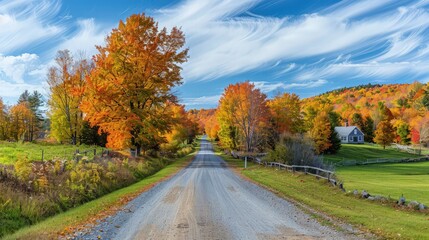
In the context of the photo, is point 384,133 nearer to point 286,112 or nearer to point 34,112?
point 286,112

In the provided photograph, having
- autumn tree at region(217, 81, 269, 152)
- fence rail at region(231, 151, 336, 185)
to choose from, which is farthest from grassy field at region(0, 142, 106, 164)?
autumn tree at region(217, 81, 269, 152)

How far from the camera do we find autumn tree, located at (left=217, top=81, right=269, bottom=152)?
161 ft

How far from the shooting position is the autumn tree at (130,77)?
2819cm

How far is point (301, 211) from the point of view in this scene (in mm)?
11969

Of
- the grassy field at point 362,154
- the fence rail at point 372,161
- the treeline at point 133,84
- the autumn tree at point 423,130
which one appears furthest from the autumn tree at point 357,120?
the treeline at point 133,84

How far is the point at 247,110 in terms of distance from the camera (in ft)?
163

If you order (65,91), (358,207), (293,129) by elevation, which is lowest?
(358,207)

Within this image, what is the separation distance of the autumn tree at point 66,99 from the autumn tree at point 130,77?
1551 centimetres

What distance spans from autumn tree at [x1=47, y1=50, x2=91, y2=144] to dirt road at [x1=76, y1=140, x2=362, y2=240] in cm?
3320

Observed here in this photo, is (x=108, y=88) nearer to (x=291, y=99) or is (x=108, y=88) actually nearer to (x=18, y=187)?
(x=18, y=187)

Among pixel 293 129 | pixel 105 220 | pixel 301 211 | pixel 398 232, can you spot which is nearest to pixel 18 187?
pixel 105 220

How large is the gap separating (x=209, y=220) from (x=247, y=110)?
40241 mm

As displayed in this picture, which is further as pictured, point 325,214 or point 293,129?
point 293,129

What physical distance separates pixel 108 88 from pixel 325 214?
21693 millimetres
